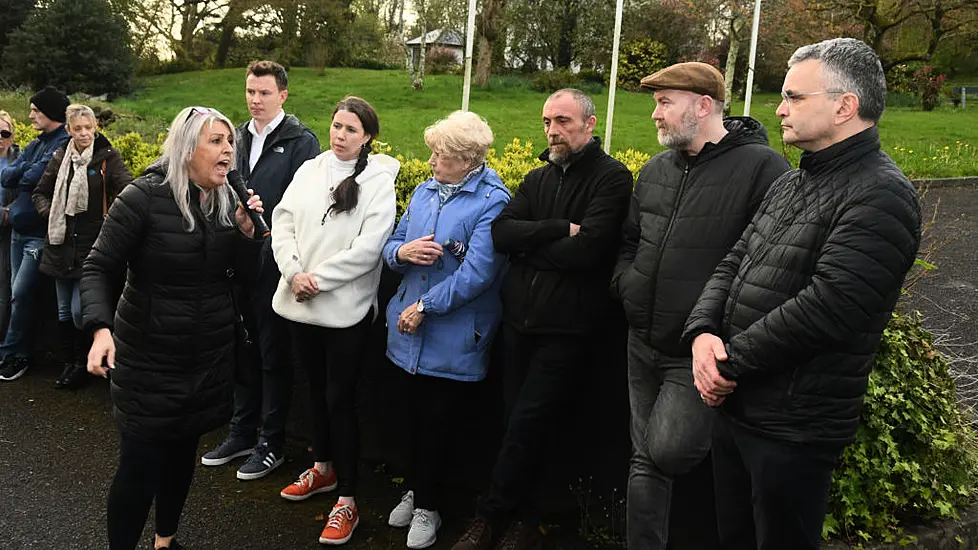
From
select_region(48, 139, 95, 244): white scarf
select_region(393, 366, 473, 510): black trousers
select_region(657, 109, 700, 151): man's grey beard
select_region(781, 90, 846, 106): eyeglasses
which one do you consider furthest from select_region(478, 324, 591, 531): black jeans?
select_region(48, 139, 95, 244): white scarf

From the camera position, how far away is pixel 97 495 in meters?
4.61

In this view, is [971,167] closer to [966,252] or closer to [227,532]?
[966,252]

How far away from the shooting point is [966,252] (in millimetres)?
11102

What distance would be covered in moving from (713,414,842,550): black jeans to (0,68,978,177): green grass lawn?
13179mm

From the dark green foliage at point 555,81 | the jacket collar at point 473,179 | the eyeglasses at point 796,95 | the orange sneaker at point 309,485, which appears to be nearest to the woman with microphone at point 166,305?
the orange sneaker at point 309,485

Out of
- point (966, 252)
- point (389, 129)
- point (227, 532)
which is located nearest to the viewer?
point (227, 532)

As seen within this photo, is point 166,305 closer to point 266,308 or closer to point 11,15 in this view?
point 266,308

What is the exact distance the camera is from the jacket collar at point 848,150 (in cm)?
272

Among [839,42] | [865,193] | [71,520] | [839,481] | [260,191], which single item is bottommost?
[71,520]

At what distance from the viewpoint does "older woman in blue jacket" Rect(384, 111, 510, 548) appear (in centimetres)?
408

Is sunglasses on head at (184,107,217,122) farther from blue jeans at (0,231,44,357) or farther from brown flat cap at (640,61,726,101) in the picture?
blue jeans at (0,231,44,357)

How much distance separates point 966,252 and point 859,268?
32.8 feet

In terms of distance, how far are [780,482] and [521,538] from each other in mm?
1589

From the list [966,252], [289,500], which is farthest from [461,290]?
[966,252]
